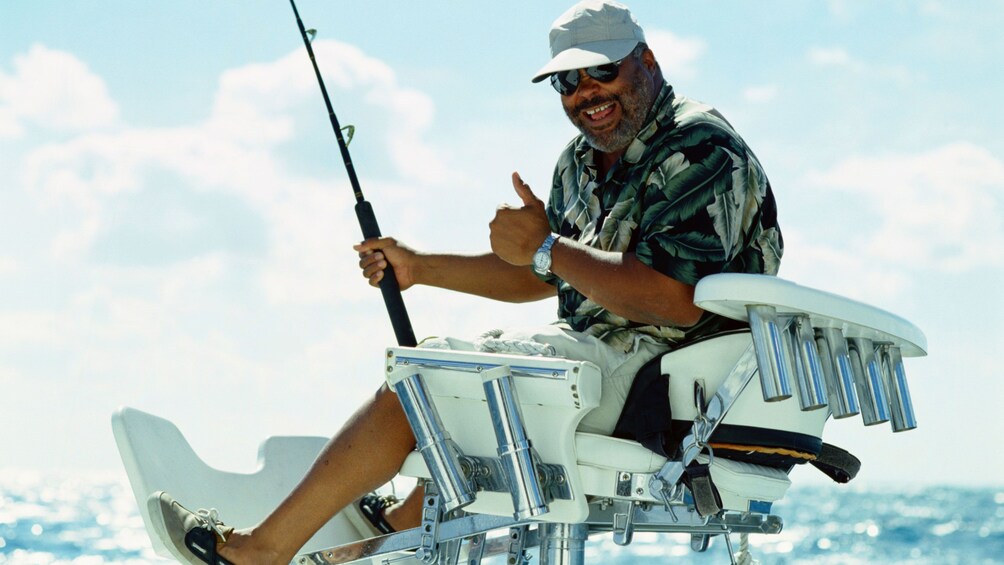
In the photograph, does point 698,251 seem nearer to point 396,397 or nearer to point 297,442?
point 396,397

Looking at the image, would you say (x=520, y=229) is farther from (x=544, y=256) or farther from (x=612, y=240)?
(x=612, y=240)

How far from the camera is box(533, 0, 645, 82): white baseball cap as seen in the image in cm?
308

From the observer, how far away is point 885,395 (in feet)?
8.89

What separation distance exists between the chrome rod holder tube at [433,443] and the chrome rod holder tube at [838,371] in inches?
31.5

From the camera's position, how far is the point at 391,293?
355 cm

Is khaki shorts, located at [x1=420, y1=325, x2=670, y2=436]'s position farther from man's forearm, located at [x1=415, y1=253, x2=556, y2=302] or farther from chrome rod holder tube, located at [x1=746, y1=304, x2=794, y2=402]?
man's forearm, located at [x1=415, y1=253, x2=556, y2=302]

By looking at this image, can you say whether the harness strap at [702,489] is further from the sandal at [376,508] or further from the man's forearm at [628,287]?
the sandal at [376,508]

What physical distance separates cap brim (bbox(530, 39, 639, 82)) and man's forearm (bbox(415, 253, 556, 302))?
743 millimetres

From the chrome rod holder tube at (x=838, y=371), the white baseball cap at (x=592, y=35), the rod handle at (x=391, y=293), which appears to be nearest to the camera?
the chrome rod holder tube at (x=838, y=371)

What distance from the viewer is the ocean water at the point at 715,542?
17375 mm

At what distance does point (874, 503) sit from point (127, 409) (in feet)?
146

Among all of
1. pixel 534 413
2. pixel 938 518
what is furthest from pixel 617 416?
pixel 938 518

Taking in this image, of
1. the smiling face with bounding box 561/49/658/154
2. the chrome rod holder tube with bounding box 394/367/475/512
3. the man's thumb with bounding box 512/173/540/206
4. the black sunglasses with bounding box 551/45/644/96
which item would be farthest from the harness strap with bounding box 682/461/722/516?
the black sunglasses with bounding box 551/45/644/96

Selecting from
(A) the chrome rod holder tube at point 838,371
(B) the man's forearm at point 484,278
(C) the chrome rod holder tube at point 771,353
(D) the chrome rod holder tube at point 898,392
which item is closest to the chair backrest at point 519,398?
(C) the chrome rod holder tube at point 771,353
